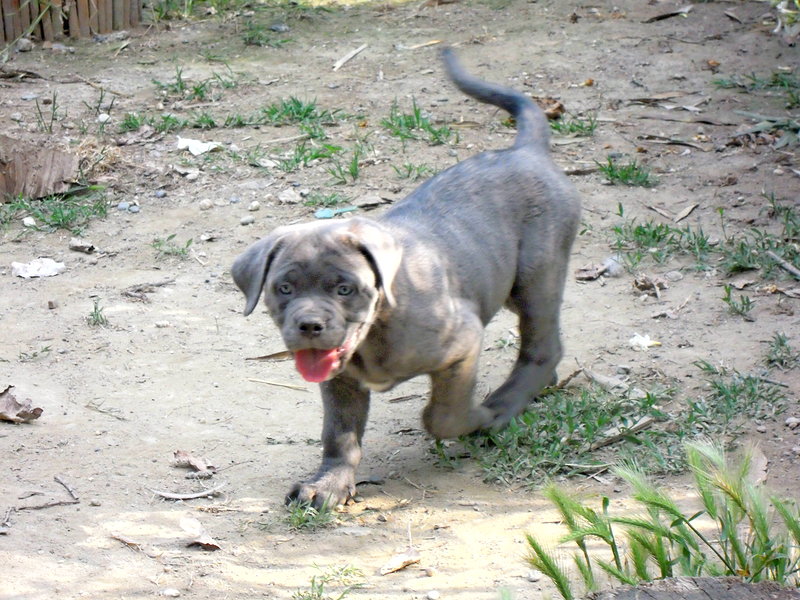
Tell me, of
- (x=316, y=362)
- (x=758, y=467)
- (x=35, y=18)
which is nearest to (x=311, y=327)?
(x=316, y=362)

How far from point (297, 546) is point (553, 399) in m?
1.81

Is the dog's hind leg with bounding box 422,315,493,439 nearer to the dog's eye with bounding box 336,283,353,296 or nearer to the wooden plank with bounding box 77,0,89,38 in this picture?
the dog's eye with bounding box 336,283,353,296

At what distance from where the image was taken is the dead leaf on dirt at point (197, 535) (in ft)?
15.3

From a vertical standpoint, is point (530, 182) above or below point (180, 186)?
above

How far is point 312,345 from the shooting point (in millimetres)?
4465

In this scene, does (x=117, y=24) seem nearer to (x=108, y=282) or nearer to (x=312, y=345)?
(x=108, y=282)

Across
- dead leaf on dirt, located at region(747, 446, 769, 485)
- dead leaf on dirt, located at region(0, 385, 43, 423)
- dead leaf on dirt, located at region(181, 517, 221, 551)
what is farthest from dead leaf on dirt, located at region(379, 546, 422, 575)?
dead leaf on dirt, located at region(0, 385, 43, 423)

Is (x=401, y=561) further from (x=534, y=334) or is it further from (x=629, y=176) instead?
(x=629, y=176)

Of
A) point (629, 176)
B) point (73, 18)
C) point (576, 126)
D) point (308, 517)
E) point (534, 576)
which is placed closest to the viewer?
point (534, 576)

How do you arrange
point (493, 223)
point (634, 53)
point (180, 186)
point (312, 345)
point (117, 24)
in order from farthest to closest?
point (117, 24) < point (634, 53) < point (180, 186) < point (493, 223) < point (312, 345)

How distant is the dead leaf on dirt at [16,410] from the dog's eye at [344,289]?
6.88 ft

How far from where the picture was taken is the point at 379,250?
4688 millimetres

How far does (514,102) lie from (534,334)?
4.76 ft

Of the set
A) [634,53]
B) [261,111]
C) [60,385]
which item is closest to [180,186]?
[261,111]
